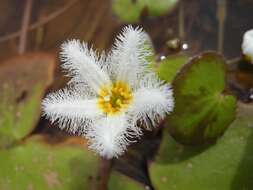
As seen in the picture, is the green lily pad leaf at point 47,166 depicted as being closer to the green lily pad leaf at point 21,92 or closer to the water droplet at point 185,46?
the green lily pad leaf at point 21,92

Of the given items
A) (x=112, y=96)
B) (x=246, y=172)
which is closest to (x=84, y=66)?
(x=112, y=96)

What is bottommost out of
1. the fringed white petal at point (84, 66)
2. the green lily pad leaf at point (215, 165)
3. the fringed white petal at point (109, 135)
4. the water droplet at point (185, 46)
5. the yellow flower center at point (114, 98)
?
the green lily pad leaf at point (215, 165)

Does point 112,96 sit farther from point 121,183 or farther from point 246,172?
point 246,172

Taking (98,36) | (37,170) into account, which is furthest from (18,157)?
(98,36)

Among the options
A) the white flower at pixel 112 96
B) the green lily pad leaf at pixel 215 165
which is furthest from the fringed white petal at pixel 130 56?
the green lily pad leaf at pixel 215 165

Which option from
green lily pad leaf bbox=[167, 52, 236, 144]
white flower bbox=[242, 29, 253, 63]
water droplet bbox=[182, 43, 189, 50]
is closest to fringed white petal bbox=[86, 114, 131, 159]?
green lily pad leaf bbox=[167, 52, 236, 144]

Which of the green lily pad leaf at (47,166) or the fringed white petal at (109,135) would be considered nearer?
the fringed white petal at (109,135)

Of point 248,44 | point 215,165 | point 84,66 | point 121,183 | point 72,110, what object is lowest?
point 121,183

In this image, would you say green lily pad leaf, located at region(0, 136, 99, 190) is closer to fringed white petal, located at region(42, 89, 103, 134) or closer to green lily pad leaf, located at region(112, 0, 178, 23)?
fringed white petal, located at region(42, 89, 103, 134)
